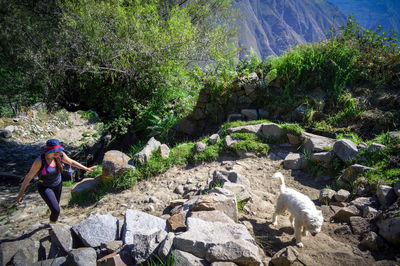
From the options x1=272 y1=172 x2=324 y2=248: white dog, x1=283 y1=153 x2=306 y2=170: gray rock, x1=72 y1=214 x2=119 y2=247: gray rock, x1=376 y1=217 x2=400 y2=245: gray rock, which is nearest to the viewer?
x1=376 y1=217 x2=400 y2=245: gray rock

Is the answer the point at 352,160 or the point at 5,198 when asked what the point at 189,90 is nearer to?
the point at 352,160

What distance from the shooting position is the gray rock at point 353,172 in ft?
12.3

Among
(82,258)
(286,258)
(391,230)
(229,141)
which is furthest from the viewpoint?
(229,141)

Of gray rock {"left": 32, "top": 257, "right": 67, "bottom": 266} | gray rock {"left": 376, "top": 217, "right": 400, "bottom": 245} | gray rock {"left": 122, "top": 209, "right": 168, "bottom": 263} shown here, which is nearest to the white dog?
gray rock {"left": 376, "top": 217, "right": 400, "bottom": 245}

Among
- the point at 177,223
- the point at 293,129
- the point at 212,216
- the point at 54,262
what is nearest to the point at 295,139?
the point at 293,129

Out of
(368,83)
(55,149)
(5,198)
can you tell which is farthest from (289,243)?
(5,198)

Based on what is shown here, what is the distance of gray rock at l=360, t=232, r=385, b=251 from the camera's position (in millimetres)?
2539

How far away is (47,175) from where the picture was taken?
3.93 metres

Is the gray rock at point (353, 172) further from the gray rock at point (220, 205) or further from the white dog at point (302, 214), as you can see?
the gray rock at point (220, 205)

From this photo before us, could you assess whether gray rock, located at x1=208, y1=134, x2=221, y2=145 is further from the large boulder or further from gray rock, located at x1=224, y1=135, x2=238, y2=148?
the large boulder

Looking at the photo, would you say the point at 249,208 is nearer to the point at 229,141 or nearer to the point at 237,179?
the point at 237,179

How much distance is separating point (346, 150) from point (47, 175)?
5.30m

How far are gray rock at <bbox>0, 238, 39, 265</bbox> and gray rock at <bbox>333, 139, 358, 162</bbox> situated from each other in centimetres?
528

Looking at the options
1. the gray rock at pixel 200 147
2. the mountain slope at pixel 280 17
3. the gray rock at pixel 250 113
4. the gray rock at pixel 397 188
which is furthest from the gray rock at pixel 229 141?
the mountain slope at pixel 280 17
